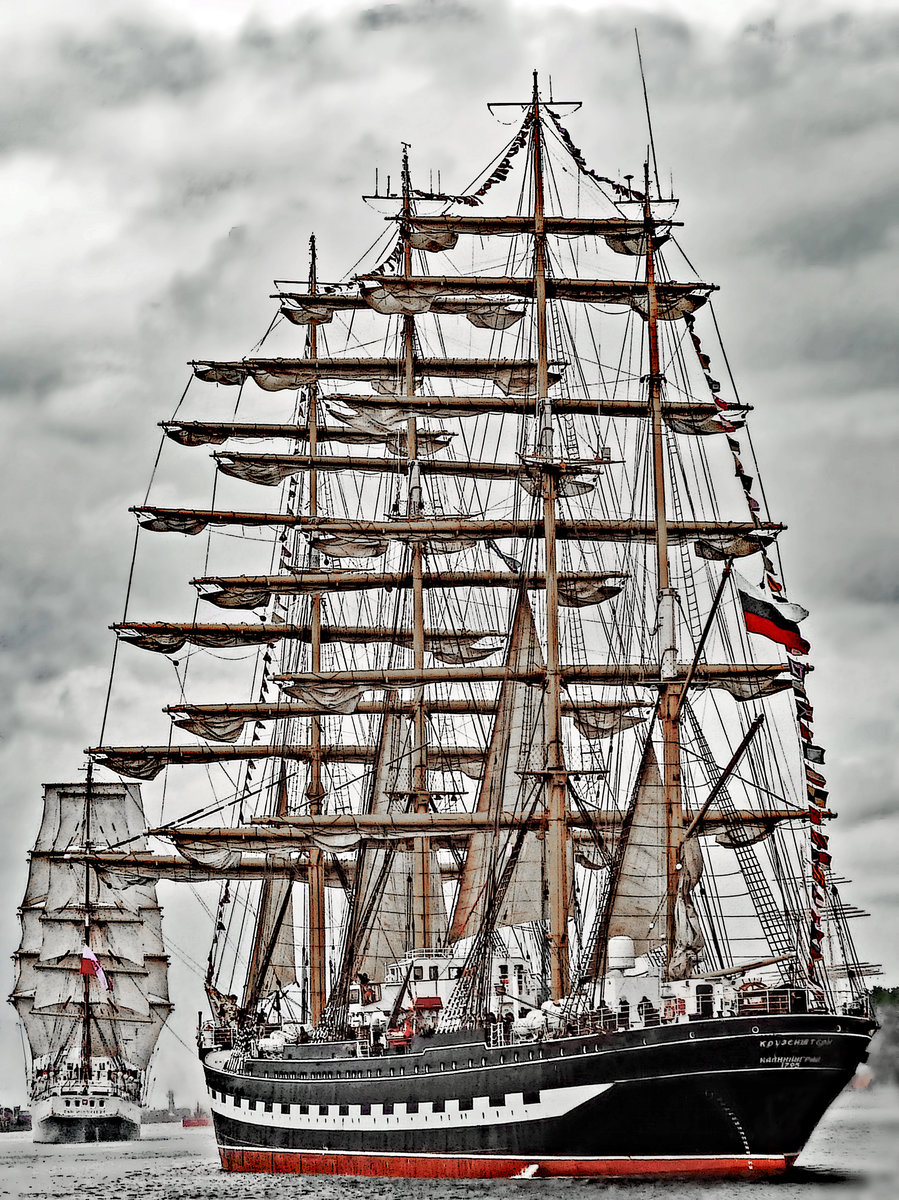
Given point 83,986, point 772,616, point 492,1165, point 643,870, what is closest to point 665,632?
point 643,870

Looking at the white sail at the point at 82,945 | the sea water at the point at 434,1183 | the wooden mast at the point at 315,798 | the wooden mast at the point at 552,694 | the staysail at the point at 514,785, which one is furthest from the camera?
the white sail at the point at 82,945

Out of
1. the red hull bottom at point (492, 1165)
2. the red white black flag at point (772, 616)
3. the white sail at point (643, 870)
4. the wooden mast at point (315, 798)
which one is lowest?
the red hull bottom at point (492, 1165)

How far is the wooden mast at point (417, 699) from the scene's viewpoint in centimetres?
8206

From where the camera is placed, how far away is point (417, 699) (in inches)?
3310

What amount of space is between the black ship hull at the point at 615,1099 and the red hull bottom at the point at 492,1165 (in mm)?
59

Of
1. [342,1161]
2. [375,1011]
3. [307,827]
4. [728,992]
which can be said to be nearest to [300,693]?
[307,827]

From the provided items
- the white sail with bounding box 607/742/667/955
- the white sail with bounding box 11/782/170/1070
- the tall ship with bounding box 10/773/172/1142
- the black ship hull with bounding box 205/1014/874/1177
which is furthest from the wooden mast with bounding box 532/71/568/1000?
the white sail with bounding box 11/782/170/1070

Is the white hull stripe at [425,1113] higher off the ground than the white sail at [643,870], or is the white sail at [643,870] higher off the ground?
the white sail at [643,870]

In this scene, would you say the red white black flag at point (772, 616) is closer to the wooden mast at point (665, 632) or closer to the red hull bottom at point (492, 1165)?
the wooden mast at point (665, 632)

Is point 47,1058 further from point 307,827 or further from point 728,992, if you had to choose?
point 728,992

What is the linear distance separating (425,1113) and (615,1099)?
1072 cm

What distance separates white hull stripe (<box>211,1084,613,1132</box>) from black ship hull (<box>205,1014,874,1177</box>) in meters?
0.06

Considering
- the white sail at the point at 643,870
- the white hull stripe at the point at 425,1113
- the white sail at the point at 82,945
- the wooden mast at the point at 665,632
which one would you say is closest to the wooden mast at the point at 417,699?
the white hull stripe at the point at 425,1113

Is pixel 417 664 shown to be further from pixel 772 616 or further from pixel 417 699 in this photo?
pixel 772 616
